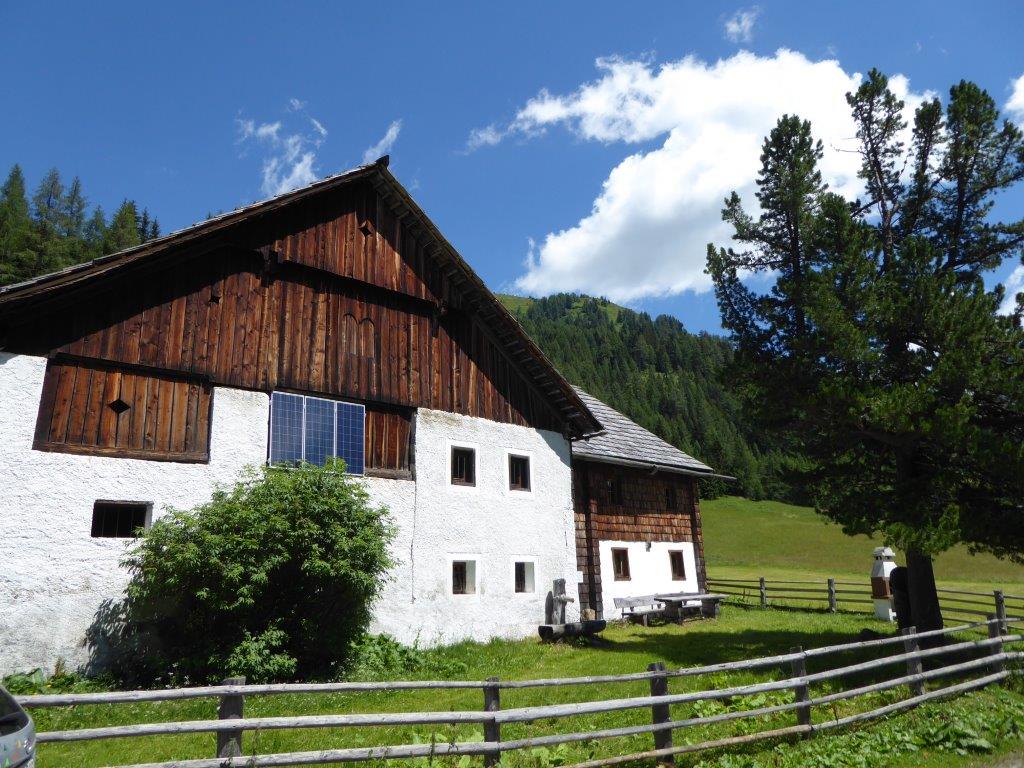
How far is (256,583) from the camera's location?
467 inches

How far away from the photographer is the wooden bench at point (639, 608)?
70.0 ft

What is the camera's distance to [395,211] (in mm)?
17828

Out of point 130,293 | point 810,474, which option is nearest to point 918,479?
point 810,474

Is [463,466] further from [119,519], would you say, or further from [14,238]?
[14,238]

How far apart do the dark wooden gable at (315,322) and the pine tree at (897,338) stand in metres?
6.81

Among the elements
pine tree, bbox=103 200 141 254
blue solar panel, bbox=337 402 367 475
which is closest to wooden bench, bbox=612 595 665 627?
blue solar panel, bbox=337 402 367 475

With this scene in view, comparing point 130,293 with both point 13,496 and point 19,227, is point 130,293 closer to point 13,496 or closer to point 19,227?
point 13,496

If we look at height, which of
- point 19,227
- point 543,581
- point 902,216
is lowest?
point 543,581

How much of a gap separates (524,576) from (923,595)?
938 cm

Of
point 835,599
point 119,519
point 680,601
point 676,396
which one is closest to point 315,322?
point 119,519

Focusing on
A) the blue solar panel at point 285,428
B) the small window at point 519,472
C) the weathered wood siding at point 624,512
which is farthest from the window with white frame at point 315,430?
the weathered wood siding at point 624,512

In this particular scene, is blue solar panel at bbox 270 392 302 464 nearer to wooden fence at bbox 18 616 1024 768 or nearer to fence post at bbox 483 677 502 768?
wooden fence at bbox 18 616 1024 768

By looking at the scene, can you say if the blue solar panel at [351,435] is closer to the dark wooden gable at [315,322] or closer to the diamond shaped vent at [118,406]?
the dark wooden gable at [315,322]

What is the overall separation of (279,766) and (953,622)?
23.5 metres
